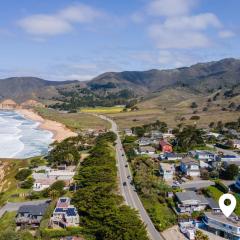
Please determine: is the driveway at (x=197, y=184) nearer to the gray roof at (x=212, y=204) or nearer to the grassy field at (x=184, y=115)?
the gray roof at (x=212, y=204)

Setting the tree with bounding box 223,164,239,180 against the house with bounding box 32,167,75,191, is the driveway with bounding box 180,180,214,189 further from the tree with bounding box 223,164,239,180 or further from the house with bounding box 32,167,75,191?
the house with bounding box 32,167,75,191

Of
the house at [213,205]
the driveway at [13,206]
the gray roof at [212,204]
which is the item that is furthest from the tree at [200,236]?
the driveway at [13,206]

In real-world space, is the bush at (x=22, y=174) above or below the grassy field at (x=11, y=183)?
above

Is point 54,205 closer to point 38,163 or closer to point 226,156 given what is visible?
point 38,163

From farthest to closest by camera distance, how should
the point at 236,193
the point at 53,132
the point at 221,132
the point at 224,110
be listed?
the point at 224,110 < the point at 53,132 < the point at 221,132 < the point at 236,193

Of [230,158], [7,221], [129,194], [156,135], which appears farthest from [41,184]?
[156,135]

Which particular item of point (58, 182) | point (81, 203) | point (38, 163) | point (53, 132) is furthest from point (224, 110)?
point (81, 203)

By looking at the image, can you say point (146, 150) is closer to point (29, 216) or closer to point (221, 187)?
point (221, 187)
